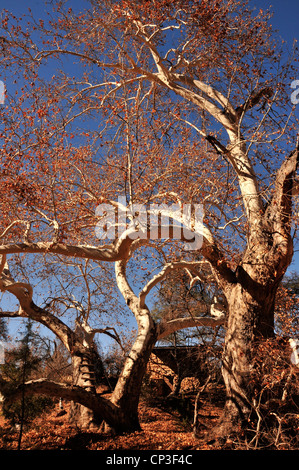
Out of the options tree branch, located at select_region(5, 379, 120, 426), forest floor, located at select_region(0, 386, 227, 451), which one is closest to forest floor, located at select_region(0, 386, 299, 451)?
forest floor, located at select_region(0, 386, 227, 451)

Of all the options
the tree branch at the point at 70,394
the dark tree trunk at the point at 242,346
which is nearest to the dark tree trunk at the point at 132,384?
the tree branch at the point at 70,394

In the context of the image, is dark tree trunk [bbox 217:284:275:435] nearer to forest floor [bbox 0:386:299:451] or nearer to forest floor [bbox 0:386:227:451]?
forest floor [bbox 0:386:299:451]

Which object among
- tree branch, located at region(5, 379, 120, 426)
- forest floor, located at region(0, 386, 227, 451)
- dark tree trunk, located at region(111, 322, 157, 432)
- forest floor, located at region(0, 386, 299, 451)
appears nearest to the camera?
forest floor, located at region(0, 386, 299, 451)

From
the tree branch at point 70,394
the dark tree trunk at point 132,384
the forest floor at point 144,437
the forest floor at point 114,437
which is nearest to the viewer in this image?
the forest floor at point 144,437

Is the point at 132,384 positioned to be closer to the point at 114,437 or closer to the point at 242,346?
the point at 114,437

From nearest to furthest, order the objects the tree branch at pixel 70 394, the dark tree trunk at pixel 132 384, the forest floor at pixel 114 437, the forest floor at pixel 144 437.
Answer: the forest floor at pixel 144 437 → the tree branch at pixel 70 394 → the forest floor at pixel 114 437 → the dark tree trunk at pixel 132 384

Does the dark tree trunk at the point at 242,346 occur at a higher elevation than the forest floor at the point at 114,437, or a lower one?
higher

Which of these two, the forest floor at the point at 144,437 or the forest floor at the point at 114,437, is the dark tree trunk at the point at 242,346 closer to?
the forest floor at the point at 144,437

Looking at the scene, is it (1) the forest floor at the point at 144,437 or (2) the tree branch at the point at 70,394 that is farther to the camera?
(2) the tree branch at the point at 70,394
